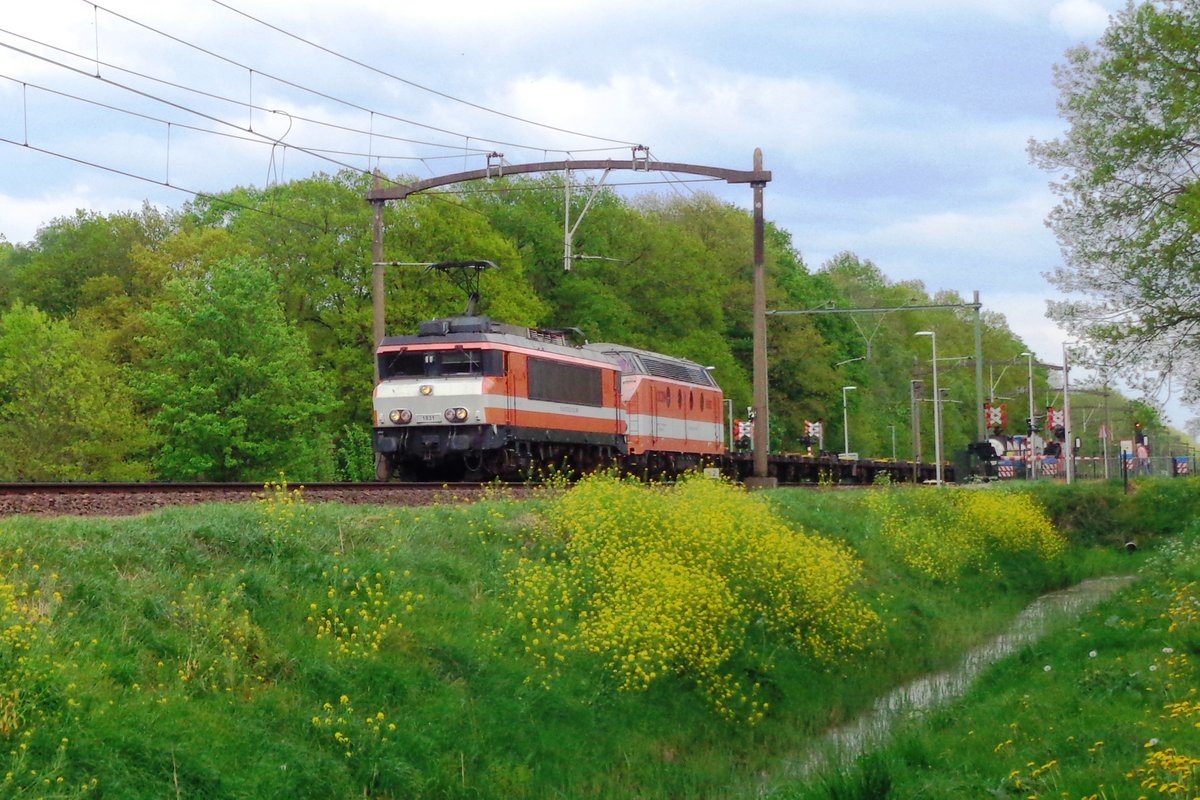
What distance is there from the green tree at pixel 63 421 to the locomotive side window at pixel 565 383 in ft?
62.3

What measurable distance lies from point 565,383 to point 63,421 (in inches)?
864

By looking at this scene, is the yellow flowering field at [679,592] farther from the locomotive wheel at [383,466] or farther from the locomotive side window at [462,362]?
the locomotive wheel at [383,466]

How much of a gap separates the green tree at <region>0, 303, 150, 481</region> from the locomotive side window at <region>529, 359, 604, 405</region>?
747 inches

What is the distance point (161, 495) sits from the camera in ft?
66.3

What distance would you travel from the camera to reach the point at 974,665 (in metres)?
24.4

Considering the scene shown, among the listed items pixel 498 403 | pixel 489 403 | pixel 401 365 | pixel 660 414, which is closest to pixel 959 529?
pixel 660 414

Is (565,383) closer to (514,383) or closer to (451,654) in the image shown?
(514,383)

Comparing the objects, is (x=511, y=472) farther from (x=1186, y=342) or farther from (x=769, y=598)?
(x=1186, y=342)

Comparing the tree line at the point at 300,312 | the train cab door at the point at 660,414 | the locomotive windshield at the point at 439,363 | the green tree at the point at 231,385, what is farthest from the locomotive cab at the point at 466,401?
the green tree at the point at 231,385

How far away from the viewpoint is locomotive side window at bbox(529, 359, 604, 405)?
3097cm

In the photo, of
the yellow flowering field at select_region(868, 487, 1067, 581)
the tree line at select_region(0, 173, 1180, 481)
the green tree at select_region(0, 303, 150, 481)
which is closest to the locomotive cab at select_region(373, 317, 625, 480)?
the tree line at select_region(0, 173, 1180, 481)

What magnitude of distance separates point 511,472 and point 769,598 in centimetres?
1089

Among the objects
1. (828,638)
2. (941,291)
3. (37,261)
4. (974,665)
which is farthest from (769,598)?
(941,291)

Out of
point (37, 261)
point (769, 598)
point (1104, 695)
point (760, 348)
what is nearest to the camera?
point (1104, 695)
